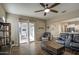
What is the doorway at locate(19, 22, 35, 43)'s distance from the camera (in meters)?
Result: 2.44

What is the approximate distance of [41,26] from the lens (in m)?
2.50

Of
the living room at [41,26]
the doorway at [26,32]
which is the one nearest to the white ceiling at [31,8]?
the living room at [41,26]

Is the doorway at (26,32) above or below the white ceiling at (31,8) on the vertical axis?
below

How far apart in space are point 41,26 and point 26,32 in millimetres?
372

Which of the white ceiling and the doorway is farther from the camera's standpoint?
the doorway

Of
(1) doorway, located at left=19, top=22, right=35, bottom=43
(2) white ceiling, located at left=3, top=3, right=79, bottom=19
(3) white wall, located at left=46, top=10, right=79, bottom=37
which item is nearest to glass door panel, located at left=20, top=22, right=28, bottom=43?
(1) doorway, located at left=19, top=22, right=35, bottom=43

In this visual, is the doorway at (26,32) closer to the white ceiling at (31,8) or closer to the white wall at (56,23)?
the white ceiling at (31,8)

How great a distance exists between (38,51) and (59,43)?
497 mm

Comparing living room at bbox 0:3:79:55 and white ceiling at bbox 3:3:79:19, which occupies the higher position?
white ceiling at bbox 3:3:79:19

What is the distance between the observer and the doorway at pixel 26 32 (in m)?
2.44

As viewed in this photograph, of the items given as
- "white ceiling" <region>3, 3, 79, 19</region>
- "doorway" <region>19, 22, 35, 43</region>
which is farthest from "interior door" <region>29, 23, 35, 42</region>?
"white ceiling" <region>3, 3, 79, 19</region>

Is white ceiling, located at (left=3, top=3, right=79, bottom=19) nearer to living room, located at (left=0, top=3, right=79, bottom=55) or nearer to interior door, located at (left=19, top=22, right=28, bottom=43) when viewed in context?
living room, located at (left=0, top=3, right=79, bottom=55)

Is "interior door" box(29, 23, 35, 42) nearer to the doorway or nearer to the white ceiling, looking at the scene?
the doorway

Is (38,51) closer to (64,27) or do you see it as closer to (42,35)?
(42,35)
